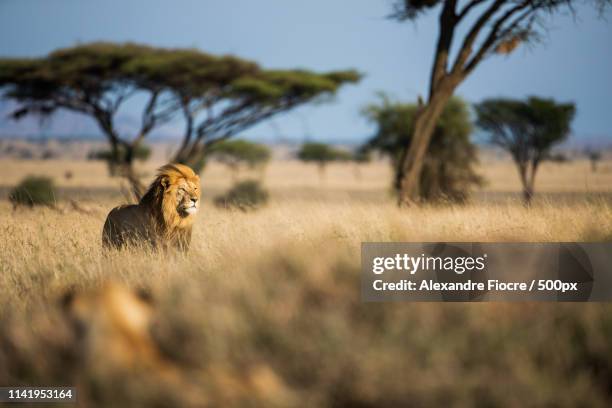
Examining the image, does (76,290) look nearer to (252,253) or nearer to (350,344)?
(252,253)

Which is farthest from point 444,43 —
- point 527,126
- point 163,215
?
point 527,126

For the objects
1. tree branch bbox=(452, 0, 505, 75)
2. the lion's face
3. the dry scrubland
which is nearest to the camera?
the dry scrubland

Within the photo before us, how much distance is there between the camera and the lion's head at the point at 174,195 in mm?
5801

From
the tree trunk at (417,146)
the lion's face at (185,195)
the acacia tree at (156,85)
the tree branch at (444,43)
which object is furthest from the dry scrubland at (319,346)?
the acacia tree at (156,85)

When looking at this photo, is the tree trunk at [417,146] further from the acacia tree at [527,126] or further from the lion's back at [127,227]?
the acacia tree at [527,126]

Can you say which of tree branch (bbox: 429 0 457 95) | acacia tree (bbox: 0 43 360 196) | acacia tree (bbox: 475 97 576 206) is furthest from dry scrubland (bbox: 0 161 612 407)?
acacia tree (bbox: 475 97 576 206)

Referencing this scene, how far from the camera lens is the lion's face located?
5.78 m

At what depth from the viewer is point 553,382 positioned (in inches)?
125

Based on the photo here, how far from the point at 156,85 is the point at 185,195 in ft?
57.7

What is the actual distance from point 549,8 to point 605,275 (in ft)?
28.1

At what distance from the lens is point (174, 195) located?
5.83 meters

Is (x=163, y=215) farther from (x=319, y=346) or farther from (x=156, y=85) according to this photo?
(x=156, y=85)

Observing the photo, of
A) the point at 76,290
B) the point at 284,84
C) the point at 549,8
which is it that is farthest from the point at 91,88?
the point at 76,290

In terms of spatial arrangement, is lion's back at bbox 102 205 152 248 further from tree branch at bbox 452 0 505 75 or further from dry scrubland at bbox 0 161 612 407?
tree branch at bbox 452 0 505 75
